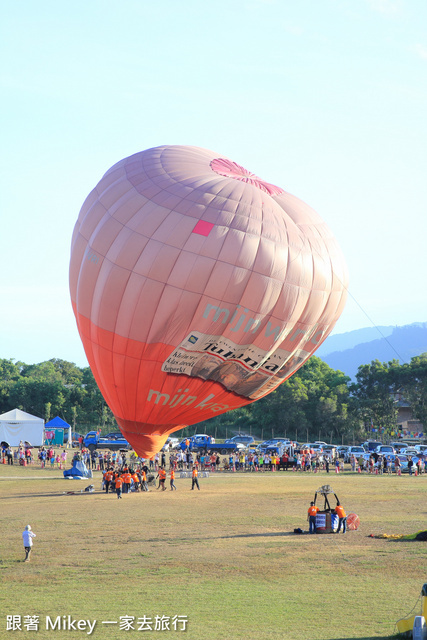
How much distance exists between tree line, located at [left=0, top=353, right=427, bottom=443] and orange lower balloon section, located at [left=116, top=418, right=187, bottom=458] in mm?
44329

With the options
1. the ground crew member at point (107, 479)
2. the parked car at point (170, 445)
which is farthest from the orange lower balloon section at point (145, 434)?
the parked car at point (170, 445)

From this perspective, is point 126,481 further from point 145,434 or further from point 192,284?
point 192,284

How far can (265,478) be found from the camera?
38.3 m

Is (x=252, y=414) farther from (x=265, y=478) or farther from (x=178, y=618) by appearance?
(x=178, y=618)

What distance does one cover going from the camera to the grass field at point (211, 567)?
12.9 meters

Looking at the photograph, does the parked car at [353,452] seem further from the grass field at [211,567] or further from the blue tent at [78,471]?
the grass field at [211,567]

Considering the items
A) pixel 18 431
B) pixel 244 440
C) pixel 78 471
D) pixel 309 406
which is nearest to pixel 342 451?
pixel 244 440

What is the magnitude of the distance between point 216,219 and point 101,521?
1118cm

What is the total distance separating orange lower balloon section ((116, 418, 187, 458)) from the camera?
27.2 meters

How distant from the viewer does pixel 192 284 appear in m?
23.2

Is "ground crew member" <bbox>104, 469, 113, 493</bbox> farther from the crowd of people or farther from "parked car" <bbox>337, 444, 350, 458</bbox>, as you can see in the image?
"parked car" <bbox>337, 444, 350, 458</bbox>

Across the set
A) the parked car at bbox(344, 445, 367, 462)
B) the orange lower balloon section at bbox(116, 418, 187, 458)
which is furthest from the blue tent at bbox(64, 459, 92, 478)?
the parked car at bbox(344, 445, 367, 462)

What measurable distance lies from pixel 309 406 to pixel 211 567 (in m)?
58.7

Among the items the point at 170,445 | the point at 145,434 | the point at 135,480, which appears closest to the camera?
the point at 145,434
